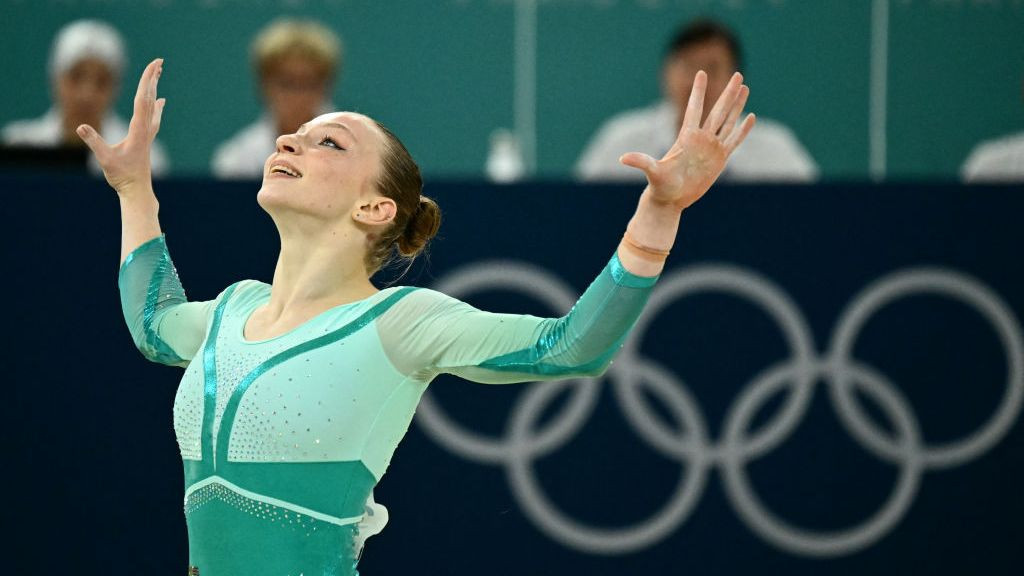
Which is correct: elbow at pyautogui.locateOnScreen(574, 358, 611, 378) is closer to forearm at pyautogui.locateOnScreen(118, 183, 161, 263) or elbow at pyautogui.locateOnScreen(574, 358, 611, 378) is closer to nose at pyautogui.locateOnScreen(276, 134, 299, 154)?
nose at pyautogui.locateOnScreen(276, 134, 299, 154)

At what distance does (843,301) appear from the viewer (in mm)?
5277

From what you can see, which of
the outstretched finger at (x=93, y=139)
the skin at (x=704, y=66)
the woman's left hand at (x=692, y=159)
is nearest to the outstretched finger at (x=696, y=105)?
the woman's left hand at (x=692, y=159)

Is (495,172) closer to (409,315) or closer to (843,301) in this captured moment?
(843,301)

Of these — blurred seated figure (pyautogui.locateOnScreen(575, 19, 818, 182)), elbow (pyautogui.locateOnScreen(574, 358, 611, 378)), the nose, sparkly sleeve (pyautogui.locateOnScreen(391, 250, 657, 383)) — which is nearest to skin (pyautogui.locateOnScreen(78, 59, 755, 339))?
the nose

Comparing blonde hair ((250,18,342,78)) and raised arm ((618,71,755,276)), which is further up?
blonde hair ((250,18,342,78))

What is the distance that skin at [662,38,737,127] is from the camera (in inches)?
243

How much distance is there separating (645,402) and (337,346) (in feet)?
8.17

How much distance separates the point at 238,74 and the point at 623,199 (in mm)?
3680

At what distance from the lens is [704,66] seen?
6164 mm

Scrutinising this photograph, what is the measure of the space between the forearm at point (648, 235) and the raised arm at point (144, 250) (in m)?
1.10

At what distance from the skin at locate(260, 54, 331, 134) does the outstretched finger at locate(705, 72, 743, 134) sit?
3.70m

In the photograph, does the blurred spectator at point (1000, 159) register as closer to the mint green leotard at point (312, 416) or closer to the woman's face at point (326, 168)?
the woman's face at point (326, 168)

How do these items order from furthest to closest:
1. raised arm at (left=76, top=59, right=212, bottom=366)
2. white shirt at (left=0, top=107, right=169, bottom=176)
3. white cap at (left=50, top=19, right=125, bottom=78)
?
white shirt at (left=0, top=107, right=169, bottom=176), white cap at (left=50, top=19, right=125, bottom=78), raised arm at (left=76, top=59, right=212, bottom=366)

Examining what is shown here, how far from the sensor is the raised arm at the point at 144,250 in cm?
327
